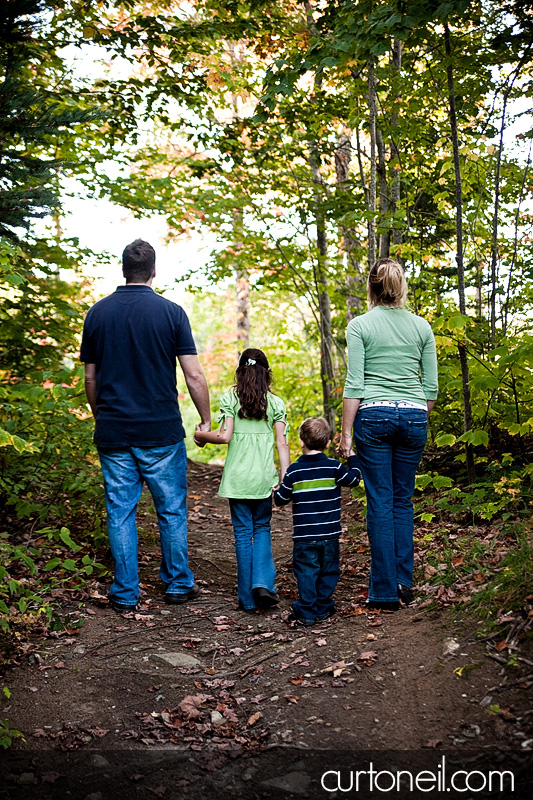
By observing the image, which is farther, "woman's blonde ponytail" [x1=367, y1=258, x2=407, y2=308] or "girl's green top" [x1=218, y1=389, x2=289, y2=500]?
"girl's green top" [x1=218, y1=389, x2=289, y2=500]

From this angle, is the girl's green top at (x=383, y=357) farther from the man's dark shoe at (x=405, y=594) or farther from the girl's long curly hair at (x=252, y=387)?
the man's dark shoe at (x=405, y=594)

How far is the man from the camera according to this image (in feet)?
15.3

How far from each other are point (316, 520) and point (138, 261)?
227cm

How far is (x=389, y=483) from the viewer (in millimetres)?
4352

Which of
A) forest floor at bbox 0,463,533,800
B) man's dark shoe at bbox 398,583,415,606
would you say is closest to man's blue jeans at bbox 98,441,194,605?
forest floor at bbox 0,463,533,800

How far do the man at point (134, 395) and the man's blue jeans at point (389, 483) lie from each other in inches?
47.8

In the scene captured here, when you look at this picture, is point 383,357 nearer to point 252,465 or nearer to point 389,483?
point 389,483

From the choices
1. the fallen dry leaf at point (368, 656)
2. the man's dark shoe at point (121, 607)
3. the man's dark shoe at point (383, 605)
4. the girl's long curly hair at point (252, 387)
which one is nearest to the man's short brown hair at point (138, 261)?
the girl's long curly hair at point (252, 387)

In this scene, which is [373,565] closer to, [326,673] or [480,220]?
[326,673]

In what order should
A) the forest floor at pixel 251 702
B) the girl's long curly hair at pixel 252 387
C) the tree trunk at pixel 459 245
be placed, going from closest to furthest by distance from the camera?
the forest floor at pixel 251 702, the girl's long curly hair at pixel 252 387, the tree trunk at pixel 459 245

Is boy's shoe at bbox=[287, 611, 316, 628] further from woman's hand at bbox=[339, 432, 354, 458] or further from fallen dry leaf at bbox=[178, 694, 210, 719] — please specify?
woman's hand at bbox=[339, 432, 354, 458]

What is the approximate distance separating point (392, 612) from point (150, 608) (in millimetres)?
1772

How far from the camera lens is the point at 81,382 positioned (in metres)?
5.78

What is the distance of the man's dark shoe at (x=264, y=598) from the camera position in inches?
186
